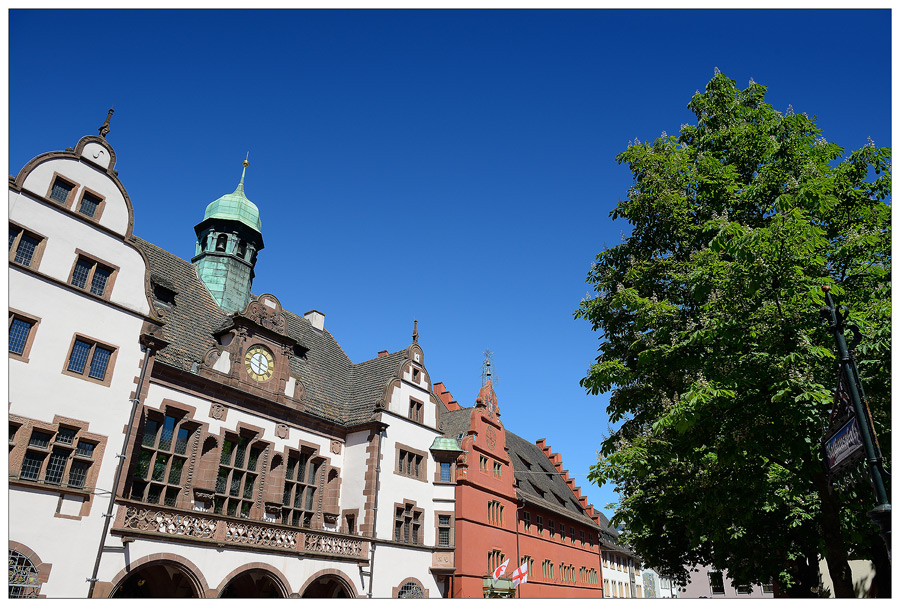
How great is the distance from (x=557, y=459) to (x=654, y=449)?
4310cm

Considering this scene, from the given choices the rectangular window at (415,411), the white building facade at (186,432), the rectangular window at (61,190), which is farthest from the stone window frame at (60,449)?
Answer: the rectangular window at (415,411)

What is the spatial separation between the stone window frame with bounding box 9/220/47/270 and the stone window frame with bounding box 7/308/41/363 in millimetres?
1435

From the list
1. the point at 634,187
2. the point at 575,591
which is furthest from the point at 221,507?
the point at 575,591

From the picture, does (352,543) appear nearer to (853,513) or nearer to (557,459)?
(853,513)

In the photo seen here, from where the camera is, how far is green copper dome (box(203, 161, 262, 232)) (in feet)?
97.9

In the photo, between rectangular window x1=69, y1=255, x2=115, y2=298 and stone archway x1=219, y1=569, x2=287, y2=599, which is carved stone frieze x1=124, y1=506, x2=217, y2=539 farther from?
rectangular window x1=69, y1=255, x2=115, y2=298

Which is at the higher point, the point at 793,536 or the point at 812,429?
the point at 812,429

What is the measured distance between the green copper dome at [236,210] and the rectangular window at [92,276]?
36.7ft

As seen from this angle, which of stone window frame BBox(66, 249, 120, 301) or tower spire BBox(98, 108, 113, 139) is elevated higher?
tower spire BBox(98, 108, 113, 139)

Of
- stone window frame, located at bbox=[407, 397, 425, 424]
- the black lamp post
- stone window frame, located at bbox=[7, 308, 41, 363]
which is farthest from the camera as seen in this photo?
stone window frame, located at bbox=[407, 397, 425, 424]

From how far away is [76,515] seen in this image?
52.2ft

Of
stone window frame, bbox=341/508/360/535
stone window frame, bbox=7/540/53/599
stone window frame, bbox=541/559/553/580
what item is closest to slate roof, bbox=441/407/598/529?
stone window frame, bbox=541/559/553/580

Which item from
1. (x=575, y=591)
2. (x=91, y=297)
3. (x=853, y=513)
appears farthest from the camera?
(x=575, y=591)

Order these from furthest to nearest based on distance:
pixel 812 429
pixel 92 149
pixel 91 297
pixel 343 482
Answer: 1. pixel 343 482
2. pixel 92 149
3. pixel 91 297
4. pixel 812 429
